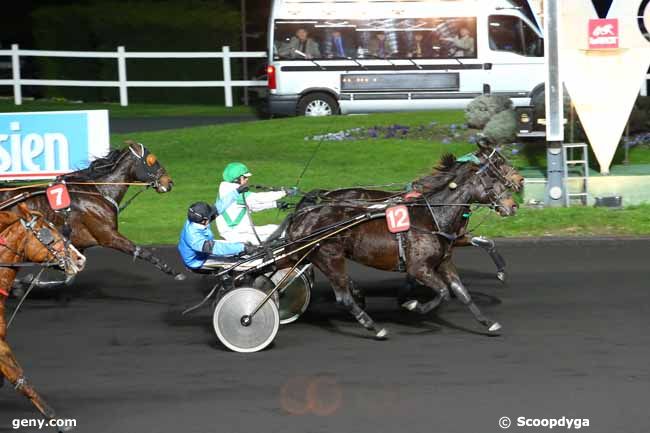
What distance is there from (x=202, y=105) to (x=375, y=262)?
18.3 meters

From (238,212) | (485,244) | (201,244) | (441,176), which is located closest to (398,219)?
(441,176)

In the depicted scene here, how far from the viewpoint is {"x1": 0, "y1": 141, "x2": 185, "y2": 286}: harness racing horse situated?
1102 centimetres

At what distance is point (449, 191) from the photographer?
977 cm

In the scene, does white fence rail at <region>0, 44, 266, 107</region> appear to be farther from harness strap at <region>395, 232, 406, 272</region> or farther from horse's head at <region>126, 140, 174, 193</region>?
harness strap at <region>395, 232, 406, 272</region>

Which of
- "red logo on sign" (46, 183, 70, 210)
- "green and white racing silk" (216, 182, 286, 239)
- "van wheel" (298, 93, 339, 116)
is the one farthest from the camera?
"van wheel" (298, 93, 339, 116)

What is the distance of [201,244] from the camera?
9438mm

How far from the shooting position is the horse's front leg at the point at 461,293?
30.9ft

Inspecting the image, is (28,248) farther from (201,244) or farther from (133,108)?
(133,108)

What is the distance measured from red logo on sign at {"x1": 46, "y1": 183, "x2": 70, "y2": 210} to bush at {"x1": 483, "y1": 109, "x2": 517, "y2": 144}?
893 centimetres

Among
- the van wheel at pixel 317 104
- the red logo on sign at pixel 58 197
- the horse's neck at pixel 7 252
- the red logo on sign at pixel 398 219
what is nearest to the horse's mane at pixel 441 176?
the red logo on sign at pixel 398 219

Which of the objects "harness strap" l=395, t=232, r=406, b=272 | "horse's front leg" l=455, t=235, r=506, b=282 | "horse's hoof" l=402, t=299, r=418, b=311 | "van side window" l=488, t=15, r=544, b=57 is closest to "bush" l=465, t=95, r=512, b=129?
"van side window" l=488, t=15, r=544, b=57

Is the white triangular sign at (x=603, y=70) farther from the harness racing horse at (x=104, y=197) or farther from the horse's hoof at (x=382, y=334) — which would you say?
the horse's hoof at (x=382, y=334)

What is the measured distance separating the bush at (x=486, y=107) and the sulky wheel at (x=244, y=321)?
1048cm

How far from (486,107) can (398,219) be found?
32.4 ft
